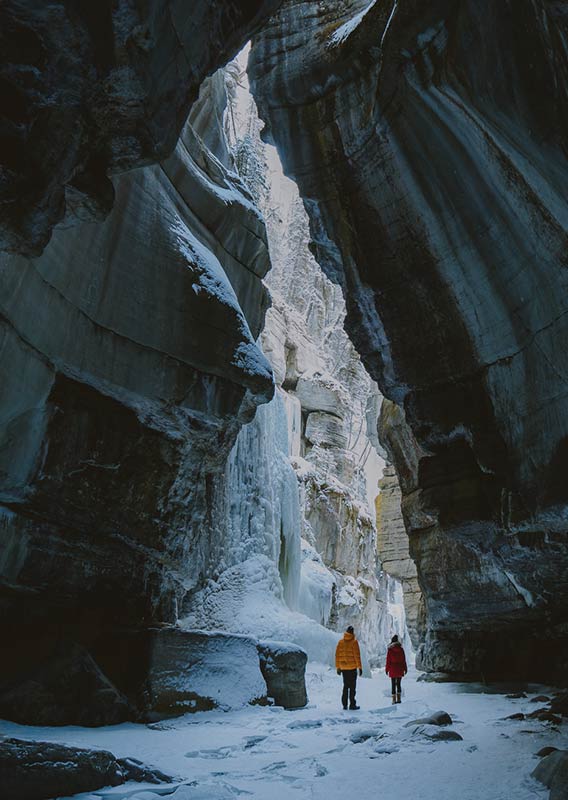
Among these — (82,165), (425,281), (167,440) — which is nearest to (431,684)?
(167,440)

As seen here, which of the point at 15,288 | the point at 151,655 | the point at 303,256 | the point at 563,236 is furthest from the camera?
the point at 303,256

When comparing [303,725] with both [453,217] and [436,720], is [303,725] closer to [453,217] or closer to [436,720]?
[436,720]

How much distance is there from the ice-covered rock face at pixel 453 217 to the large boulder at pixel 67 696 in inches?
171

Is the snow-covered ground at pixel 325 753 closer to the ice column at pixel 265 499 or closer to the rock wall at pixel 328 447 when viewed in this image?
the ice column at pixel 265 499

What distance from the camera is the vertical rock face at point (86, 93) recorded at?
265 centimetres

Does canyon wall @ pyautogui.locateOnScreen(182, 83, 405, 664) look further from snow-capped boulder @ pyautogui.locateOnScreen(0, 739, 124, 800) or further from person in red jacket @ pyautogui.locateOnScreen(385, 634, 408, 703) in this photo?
snow-capped boulder @ pyautogui.locateOnScreen(0, 739, 124, 800)

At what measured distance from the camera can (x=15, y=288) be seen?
223 inches

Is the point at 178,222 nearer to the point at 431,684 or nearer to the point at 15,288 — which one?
the point at 15,288

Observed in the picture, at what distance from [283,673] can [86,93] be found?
8.11m

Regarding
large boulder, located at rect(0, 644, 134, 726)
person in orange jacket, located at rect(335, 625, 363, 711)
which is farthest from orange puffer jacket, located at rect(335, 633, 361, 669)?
large boulder, located at rect(0, 644, 134, 726)

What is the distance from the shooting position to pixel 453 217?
6.18m

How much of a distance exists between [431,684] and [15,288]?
38.1 ft

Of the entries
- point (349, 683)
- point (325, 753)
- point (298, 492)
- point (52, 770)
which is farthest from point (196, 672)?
point (298, 492)

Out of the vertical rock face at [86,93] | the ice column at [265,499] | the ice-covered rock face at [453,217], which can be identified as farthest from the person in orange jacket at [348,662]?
the vertical rock face at [86,93]
